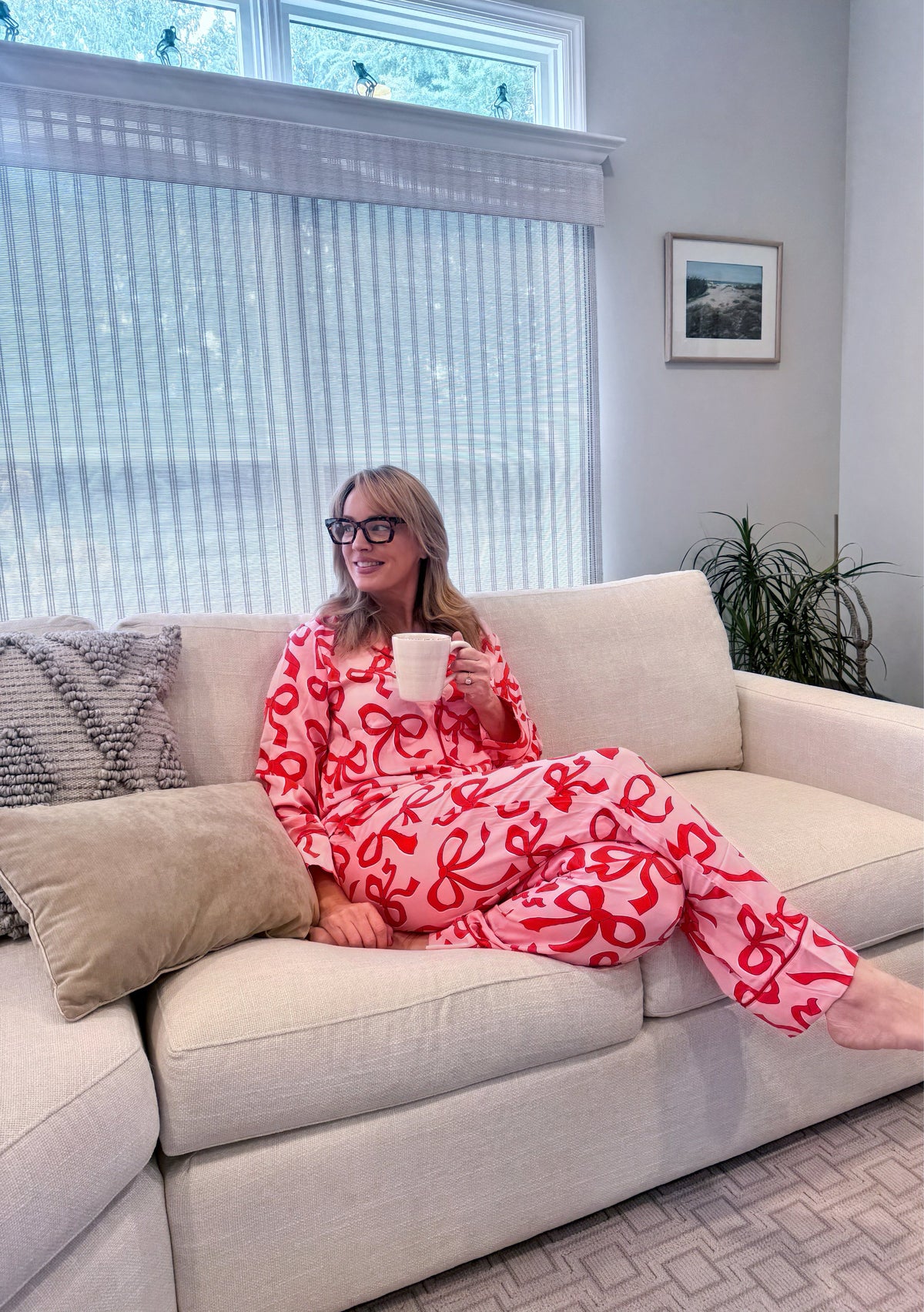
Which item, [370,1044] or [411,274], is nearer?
[370,1044]

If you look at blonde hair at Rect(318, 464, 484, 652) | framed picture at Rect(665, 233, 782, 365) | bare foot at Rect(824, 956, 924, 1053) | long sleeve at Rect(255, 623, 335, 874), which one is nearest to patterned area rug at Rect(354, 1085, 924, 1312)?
bare foot at Rect(824, 956, 924, 1053)

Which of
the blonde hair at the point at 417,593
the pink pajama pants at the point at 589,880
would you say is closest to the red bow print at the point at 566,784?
the pink pajama pants at the point at 589,880

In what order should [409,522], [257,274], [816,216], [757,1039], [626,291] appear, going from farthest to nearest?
[816,216], [626,291], [257,274], [409,522], [757,1039]

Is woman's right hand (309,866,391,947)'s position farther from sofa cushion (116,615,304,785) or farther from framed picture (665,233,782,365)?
framed picture (665,233,782,365)

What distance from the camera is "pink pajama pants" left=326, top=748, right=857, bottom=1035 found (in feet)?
4.34

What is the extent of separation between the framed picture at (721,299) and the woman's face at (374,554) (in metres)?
1.52

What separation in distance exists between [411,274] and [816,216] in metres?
1.53

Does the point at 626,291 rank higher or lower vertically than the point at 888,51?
lower

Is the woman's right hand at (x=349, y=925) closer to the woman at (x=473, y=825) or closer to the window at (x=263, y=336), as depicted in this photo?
the woman at (x=473, y=825)

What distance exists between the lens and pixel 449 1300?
1.28 meters

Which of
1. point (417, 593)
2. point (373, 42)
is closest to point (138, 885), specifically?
point (417, 593)

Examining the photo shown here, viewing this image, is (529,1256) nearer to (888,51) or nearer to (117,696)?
(117,696)

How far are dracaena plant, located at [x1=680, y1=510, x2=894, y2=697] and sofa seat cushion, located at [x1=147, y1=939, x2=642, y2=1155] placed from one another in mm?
1690

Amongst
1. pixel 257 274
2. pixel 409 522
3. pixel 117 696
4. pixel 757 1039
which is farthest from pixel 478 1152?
pixel 257 274
